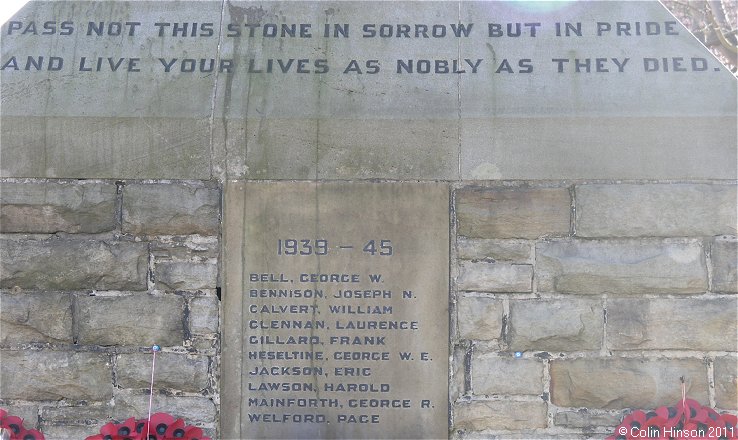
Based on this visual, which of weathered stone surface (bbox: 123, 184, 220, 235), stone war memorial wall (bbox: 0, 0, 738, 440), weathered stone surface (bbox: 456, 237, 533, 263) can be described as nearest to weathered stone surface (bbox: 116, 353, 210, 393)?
stone war memorial wall (bbox: 0, 0, 738, 440)

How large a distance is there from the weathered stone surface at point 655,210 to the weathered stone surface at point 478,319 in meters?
0.55

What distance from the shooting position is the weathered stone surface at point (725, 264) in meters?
3.44

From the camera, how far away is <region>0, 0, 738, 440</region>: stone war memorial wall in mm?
3463

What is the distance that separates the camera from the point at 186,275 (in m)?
3.52

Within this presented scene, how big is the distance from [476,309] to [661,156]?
112 centimetres

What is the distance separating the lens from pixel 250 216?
11.5 feet

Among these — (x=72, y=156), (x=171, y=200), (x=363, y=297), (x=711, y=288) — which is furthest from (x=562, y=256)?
(x=72, y=156)

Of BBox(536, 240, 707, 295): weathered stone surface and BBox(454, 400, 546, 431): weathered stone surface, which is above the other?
BBox(536, 240, 707, 295): weathered stone surface

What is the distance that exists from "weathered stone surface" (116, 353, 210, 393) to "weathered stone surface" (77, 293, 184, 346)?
0.07 meters

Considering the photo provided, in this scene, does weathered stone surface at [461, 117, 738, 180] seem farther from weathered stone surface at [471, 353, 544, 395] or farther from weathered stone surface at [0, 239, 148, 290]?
weathered stone surface at [0, 239, 148, 290]

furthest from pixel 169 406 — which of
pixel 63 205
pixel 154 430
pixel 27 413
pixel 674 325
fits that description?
pixel 674 325

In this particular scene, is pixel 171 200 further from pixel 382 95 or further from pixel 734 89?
pixel 734 89

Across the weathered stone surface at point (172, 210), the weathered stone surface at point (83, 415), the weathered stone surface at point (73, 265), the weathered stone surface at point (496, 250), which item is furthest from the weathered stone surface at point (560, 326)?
the weathered stone surface at point (83, 415)

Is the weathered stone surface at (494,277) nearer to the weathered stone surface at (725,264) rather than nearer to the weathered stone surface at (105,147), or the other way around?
the weathered stone surface at (725,264)
